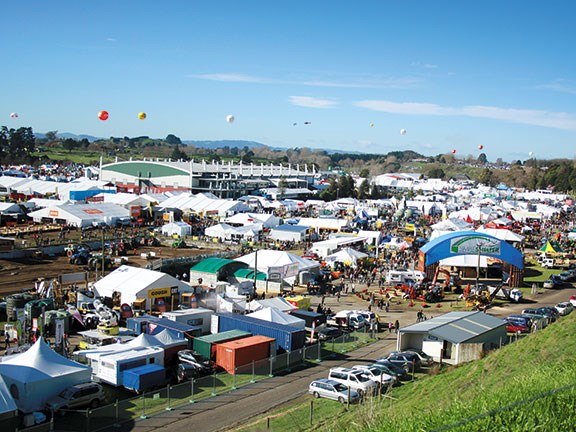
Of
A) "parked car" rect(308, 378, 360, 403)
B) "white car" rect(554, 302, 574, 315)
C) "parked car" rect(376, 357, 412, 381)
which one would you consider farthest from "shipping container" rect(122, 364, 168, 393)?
"white car" rect(554, 302, 574, 315)

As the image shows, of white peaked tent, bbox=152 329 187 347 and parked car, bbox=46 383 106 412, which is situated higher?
white peaked tent, bbox=152 329 187 347

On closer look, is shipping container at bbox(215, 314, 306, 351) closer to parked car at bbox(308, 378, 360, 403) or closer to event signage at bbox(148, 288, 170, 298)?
parked car at bbox(308, 378, 360, 403)

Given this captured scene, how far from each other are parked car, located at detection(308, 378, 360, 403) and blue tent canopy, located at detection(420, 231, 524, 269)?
1430cm

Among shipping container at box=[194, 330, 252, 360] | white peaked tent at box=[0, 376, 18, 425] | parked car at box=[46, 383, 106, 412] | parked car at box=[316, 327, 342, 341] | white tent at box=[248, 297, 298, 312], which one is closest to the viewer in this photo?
white peaked tent at box=[0, 376, 18, 425]

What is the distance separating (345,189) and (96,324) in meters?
55.6

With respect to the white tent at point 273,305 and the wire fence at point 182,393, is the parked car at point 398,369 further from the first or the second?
the white tent at point 273,305

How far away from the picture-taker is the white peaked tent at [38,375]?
10.4 m

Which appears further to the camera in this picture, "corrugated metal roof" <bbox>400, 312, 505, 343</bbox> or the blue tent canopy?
the blue tent canopy

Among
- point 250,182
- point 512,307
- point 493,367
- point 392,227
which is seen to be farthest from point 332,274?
point 250,182

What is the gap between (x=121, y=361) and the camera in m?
12.0

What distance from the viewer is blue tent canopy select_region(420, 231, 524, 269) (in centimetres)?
2485

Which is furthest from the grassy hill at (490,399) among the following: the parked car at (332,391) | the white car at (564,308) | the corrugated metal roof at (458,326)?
the white car at (564,308)

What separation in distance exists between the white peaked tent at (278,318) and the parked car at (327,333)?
62 cm

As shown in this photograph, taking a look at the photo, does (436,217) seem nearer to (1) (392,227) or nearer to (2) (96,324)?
(1) (392,227)
